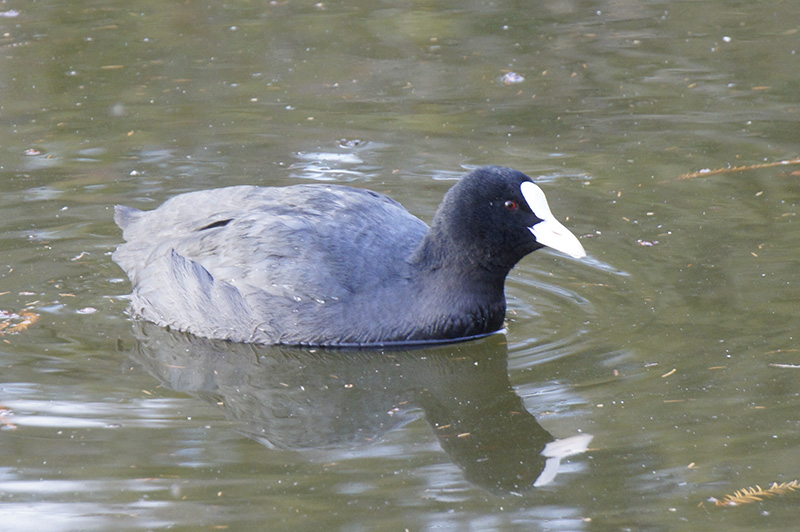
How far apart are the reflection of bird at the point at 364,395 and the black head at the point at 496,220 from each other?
0.43 m

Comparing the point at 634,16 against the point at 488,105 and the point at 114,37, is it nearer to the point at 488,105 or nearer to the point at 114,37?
the point at 488,105

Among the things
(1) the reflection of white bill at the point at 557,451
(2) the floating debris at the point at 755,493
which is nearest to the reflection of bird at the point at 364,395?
(1) the reflection of white bill at the point at 557,451

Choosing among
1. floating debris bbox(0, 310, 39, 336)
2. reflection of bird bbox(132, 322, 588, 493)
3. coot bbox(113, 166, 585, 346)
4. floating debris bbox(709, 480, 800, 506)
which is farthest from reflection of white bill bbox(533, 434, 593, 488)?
floating debris bbox(0, 310, 39, 336)

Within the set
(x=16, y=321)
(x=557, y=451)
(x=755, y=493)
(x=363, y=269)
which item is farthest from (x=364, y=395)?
(x=16, y=321)

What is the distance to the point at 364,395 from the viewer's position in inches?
181

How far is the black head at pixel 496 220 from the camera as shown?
15.9ft

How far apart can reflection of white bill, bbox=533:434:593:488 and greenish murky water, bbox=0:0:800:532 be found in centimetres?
3

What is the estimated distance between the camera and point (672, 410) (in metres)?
4.18

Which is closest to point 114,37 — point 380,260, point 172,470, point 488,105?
point 488,105

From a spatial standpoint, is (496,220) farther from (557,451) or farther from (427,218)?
(427,218)

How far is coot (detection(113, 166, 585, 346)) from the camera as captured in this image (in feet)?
16.1

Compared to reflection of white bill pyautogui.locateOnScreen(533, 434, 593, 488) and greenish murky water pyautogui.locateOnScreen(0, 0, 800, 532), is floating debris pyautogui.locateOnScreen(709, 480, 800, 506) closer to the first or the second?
greenish murky water pyautogui.locateOnScreen(0, 0, 800, 532)

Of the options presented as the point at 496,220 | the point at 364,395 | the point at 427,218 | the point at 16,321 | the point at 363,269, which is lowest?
the point at 364,395

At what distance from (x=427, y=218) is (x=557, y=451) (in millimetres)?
2675
